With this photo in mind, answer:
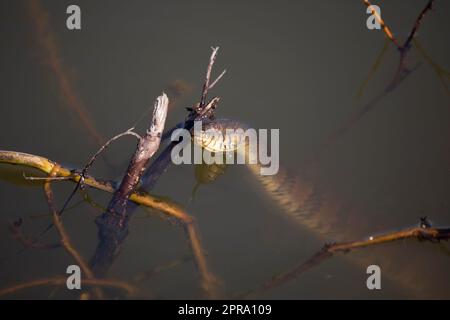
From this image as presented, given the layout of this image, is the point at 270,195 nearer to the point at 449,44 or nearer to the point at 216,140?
the point at 216,140

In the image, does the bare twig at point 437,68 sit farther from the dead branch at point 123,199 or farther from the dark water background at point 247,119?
the dead branch at point 123,199

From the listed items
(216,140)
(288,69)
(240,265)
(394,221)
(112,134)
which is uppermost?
(288,69)

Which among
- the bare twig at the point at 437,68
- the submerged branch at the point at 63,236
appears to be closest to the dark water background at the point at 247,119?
the bare twig at the point at 437,68

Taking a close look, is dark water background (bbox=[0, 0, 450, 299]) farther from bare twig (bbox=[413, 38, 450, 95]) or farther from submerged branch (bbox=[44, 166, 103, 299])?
submerged branch (bbox=[44, 166, 103, 299])

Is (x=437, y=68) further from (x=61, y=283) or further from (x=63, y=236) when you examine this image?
(x=61, y=283)

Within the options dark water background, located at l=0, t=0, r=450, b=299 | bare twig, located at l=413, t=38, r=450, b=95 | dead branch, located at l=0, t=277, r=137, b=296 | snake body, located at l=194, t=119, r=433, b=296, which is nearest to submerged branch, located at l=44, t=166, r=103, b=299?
dead branch, located at l=0, t=277, r=137, b=296

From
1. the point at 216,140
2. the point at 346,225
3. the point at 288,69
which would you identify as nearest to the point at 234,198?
the point at 346,225

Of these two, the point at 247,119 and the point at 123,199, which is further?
the point at 247,119

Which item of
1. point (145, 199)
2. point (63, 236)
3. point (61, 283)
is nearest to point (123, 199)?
point (145, 199)
